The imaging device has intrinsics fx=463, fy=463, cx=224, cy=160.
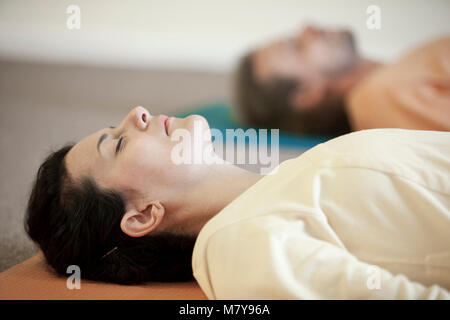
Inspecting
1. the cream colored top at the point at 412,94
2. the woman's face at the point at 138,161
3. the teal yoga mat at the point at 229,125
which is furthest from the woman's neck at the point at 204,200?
the teal yoga mat at the point at 229,125

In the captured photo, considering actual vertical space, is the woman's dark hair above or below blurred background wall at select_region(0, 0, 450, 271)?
below

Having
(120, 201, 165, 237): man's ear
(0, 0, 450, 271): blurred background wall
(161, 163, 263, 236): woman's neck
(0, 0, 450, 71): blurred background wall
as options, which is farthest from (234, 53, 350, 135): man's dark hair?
(120, 201, 165, 237): man's ear

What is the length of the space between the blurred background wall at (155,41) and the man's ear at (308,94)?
1.70 feet


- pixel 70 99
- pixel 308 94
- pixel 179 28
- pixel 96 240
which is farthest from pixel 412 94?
pixel 70 99

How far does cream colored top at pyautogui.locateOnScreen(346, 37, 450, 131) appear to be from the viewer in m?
1.94

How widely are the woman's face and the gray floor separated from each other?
0.82m

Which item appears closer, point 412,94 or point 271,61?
point 412,94

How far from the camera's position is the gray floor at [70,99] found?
2205 mm

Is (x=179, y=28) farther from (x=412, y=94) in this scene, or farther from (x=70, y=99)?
(x=412, y=94)

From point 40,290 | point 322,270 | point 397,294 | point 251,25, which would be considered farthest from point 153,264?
point 251,25

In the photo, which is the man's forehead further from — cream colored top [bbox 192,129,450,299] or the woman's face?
cream colored top [bbox 192,129,450,299]

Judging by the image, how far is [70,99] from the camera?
3.04 metres

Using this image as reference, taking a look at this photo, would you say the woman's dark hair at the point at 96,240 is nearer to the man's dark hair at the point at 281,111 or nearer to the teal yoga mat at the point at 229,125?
the teal yoga mat at the point at 229,125

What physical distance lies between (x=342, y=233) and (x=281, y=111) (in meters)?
1.88
